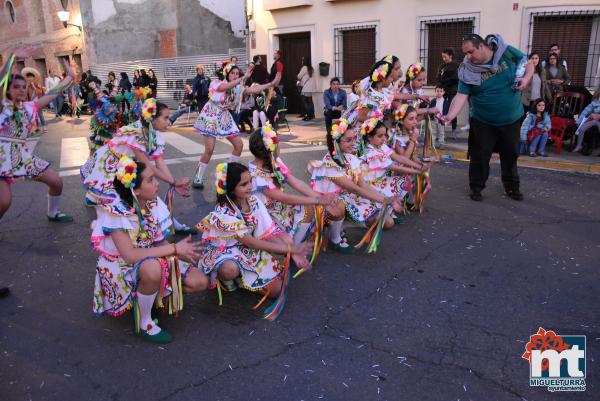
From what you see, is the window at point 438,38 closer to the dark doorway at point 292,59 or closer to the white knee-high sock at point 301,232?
the dark doorway at point 292,59

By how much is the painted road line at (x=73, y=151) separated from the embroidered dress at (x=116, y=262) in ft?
21.8

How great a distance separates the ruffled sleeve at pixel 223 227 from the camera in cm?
352

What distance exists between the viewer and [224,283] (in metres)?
3.74

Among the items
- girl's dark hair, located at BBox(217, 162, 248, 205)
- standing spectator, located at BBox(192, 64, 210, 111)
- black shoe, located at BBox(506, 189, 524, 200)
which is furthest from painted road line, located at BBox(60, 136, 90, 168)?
black shoe, located at BBox(506, 189, 524, 200)

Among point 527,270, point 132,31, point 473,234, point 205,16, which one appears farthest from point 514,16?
point 132,31

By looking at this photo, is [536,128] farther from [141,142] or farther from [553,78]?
[141,142]

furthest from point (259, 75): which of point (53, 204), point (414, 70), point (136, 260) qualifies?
point (136, 260)

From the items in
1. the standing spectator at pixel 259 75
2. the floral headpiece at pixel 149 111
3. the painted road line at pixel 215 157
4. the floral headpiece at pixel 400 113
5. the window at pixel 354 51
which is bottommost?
the painted road line at pixel 215 157

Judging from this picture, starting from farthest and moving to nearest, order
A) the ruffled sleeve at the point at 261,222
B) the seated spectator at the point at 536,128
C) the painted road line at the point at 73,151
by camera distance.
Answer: the painted road line at the point at 73,151 → the seated spectator at the point at 536,128 → the ruffled sleeve at the point at 261,222

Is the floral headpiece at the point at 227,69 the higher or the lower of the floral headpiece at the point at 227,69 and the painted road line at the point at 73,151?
the higher

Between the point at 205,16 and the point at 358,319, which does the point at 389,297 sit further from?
the point at 205,16

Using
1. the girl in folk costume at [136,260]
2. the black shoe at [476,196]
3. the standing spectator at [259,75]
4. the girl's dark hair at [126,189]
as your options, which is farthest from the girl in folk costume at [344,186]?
the standing spectator at [259,75]

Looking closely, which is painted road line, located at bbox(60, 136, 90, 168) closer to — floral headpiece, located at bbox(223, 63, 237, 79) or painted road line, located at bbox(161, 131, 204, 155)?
painted road line, located at bbox(161, 131, 204, 155)

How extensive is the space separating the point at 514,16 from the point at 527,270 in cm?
950
